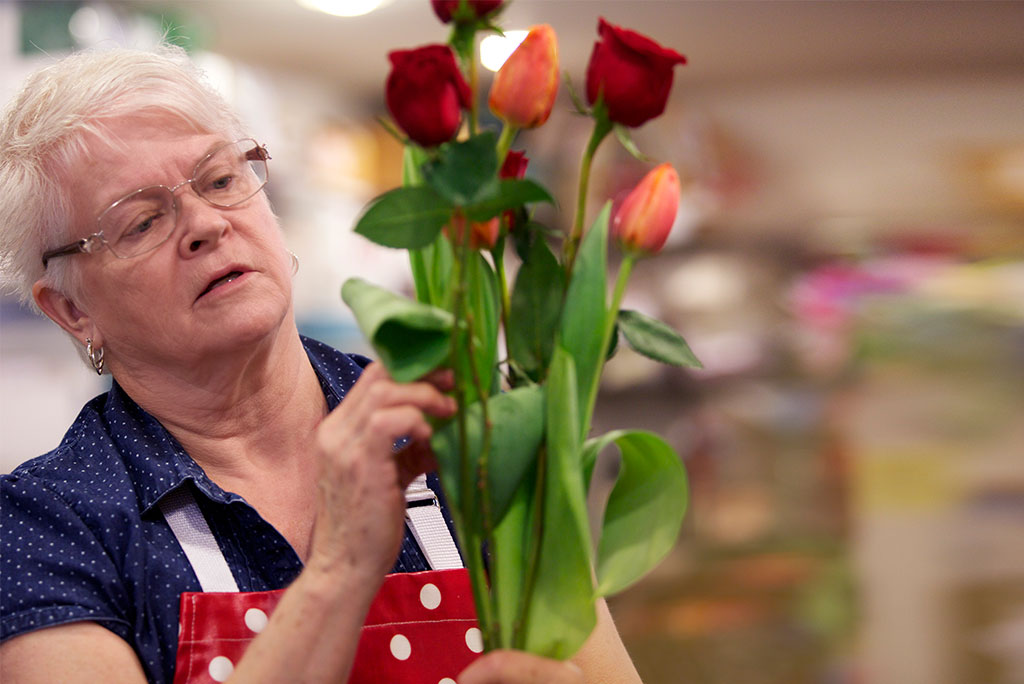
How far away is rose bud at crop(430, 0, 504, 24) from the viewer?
0.61 meters

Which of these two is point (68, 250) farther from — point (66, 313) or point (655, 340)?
point (655, 340)

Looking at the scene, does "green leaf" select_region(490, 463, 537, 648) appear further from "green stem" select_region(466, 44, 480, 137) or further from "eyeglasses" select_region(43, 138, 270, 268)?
"eyeglasses" select_region(43, 138, 270, 268)

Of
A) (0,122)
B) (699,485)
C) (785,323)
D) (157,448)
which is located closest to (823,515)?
(699,485)

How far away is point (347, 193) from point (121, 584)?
2445mm

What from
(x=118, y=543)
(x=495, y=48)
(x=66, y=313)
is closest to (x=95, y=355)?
(x=66, y=313)

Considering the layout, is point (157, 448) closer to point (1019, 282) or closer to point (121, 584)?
point (121, 584)

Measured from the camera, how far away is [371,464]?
→ 684mm

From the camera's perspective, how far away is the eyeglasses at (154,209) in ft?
3.25

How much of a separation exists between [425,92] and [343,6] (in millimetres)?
2253

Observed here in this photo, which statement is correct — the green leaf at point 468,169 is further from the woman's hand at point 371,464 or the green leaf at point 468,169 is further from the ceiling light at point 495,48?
the ceiling light at point 495,48

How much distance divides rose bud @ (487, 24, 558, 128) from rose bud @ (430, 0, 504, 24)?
0.13 ft

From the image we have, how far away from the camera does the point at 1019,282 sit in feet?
8.23

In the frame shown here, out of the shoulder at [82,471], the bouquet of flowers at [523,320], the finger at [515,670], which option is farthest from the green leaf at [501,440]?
the shoulder at [82,471]

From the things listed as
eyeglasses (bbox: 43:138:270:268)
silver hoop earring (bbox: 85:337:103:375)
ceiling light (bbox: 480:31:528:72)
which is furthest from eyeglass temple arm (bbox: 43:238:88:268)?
ceiling light (bbox: 480:31:528:72)
